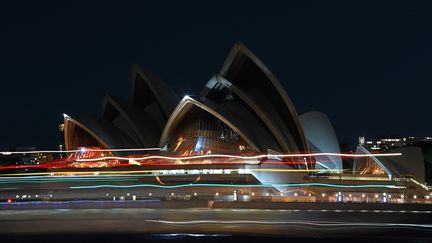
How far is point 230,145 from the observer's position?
4138cm

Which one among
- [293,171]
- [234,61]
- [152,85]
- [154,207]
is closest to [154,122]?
[152,85]

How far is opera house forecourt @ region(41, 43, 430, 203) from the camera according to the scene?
3588cm

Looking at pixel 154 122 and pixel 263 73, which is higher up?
pixel 263 73

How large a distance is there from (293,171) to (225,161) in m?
4.82

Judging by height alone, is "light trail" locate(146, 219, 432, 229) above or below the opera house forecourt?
below

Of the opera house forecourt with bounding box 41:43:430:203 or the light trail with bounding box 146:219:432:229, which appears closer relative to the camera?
the light trail with bounding box 146:219:432:229

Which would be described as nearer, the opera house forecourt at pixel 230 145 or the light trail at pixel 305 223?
the light trail at pixel 305 223

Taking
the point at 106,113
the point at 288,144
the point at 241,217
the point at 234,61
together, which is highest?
the point at 234,61

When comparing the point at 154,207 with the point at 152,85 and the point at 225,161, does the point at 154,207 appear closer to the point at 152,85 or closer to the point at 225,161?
the point at 225,161

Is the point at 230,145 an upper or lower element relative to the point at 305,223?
upper

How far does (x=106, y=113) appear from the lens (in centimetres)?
4728

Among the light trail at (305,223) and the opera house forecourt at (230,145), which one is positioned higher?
the opera house forecourt at (230,145)

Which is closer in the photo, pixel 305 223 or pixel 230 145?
pixel 305 223

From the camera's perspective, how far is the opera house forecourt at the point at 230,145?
35.9 m
